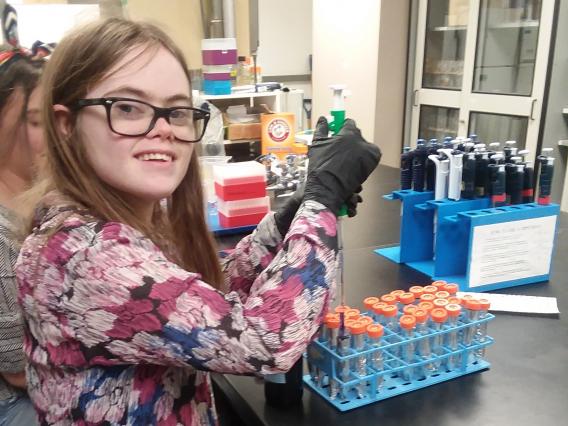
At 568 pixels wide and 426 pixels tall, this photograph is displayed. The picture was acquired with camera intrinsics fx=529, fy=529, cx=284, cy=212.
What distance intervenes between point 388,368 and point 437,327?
0.12 m

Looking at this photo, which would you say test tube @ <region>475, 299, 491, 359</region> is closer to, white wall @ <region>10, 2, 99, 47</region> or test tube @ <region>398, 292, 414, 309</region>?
test tube @ <region>398, 292, 414, 309</region>

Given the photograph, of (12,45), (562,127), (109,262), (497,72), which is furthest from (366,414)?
(497,72)

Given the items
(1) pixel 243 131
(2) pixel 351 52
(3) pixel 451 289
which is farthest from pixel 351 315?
(2) pixel 351 52

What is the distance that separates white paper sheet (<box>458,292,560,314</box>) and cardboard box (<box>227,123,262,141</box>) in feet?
5.98

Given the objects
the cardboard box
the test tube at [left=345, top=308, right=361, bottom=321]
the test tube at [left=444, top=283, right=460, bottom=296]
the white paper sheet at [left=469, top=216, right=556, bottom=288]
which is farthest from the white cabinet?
the test tube at [left=345, top=308, right=361, bottom=321]

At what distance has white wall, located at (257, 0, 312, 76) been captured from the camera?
16.8 feet

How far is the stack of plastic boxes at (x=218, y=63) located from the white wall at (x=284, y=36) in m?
2.44

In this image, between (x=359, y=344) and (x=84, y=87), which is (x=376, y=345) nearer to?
(x=359, y=344)

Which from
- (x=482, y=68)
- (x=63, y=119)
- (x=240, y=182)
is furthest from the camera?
(x=482, y=68)

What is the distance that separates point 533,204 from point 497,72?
2304 millimetres

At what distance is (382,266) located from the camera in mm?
1428

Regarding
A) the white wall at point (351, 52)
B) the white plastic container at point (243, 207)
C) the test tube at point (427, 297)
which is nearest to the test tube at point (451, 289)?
the test tube at point (427, 297)

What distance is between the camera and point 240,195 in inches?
67.8

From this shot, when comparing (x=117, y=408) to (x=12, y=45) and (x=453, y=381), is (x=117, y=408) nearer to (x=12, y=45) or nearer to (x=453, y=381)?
(x=453, y=381)
